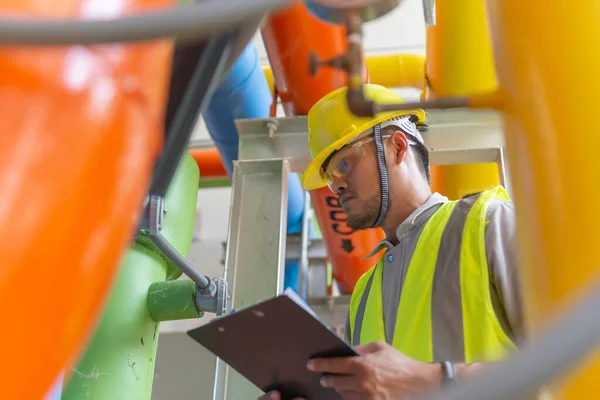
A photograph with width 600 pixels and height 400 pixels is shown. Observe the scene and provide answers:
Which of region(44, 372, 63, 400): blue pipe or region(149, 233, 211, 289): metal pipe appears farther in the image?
region(149, 233, 211, 289): metal pipe

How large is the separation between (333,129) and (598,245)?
1.14 m

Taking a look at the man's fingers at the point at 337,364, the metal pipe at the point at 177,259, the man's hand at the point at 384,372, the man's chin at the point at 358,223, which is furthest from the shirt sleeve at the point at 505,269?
the metal pipe at the point at 177,259

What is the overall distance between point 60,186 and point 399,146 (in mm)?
1287

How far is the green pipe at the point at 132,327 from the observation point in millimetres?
1479

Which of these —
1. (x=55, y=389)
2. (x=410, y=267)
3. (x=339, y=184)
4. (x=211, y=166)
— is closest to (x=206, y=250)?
(x=211, y=166)

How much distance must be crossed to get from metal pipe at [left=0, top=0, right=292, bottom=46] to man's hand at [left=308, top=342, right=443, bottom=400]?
0.70 metres

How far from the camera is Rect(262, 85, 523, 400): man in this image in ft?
3.32

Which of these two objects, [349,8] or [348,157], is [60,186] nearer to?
[349,8]

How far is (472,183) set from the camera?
2293 mm

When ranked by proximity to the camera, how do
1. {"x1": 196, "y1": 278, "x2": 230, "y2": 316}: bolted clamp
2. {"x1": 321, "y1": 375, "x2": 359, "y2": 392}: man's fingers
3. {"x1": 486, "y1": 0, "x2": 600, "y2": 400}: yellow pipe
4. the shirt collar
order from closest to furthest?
{"x1": 486, "y1": 0, "x2": 600, "y2": 400}: yellow pipe, {"x1": 321, "y1": 375, "x2": 359, "y2": 392}: man's fingers, {"x1": 196, "y1": 278, "x2": 230, "y2": 316}: bolted clamp, the shirt collar

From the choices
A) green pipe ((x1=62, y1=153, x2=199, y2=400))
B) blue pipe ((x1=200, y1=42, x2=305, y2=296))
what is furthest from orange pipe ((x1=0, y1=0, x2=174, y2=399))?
blue pipe ((x1=200, y1=42, x2=305, y2=296))

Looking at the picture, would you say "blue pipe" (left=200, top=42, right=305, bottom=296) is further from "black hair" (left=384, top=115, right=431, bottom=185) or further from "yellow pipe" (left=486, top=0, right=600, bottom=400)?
"yellow pipe" (left=486, top=0, right=600, bottom=400)

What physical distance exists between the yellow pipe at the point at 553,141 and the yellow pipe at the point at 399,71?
6.82 ft

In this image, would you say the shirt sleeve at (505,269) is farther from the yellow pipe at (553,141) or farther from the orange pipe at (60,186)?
the orange pipe at (60,186)
